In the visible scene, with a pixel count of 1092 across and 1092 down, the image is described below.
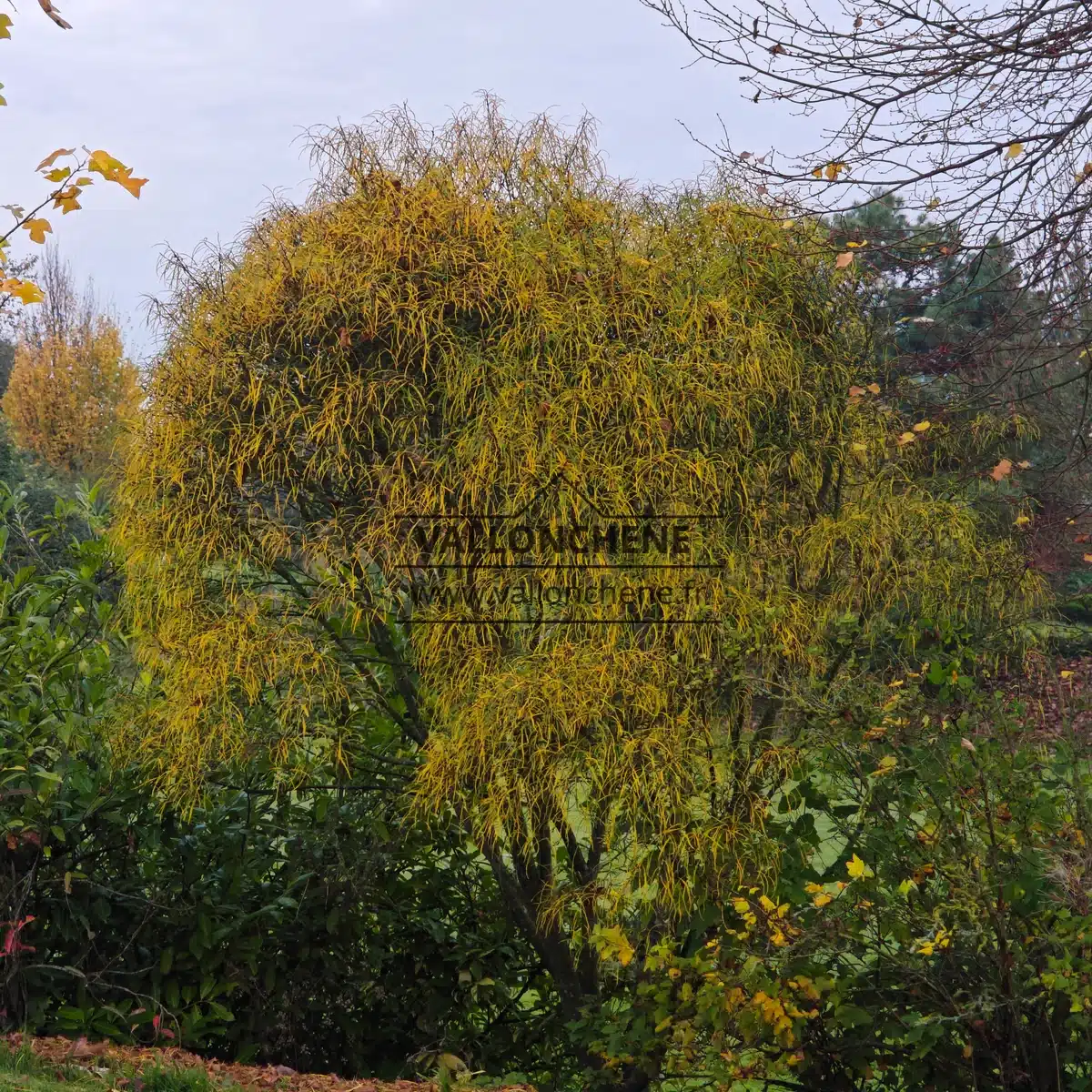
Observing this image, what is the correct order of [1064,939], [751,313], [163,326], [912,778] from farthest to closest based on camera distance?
[163,326], [751,313], [912,778], [1064,939]

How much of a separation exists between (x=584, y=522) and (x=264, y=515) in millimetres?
1305

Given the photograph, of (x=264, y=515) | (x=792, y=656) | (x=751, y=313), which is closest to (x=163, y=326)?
(x=264, y=515)

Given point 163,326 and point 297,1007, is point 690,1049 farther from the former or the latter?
point 163,326

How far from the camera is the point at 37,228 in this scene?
3332 mm

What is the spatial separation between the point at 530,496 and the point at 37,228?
1791 millimetres

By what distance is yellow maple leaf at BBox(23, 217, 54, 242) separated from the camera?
10.8ft

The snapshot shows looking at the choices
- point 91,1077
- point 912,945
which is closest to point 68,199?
point 91,1077

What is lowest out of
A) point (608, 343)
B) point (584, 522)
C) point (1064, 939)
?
point (1064, 939)

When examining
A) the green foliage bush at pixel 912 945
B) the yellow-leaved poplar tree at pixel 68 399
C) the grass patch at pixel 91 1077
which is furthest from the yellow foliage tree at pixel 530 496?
the yellow-leaved poplar tree at pixel 68 399

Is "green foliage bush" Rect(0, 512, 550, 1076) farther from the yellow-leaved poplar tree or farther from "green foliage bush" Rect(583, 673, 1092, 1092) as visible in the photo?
the yellow-leaved poplar tree

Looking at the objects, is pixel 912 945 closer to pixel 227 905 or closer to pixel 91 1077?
pixel 91 1077

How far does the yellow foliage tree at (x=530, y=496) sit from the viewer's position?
4.29 m

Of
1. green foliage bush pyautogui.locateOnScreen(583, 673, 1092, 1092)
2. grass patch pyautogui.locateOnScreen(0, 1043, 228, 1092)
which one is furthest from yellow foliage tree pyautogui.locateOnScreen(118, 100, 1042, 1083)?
grass patch pyautogui.locateOnScreen(0, 1043, 228, 1092)

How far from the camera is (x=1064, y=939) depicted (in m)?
3.74
